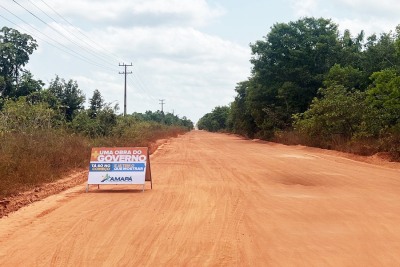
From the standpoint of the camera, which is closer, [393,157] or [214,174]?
[214,174]

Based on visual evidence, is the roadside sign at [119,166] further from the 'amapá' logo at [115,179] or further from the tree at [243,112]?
the tree at [243,112]

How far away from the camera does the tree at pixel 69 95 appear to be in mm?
37562

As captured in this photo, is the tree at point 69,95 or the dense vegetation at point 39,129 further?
the tree at point 69,95

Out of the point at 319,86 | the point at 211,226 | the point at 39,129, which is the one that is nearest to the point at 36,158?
the point at 39,129

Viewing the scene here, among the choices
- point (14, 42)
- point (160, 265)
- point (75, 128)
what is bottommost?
point (160, 265)

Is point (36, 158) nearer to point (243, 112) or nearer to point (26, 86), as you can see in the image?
point (26, 86)

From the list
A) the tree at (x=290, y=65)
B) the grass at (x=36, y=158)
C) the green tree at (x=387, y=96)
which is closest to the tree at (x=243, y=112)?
the tree at (x=290, y=65)

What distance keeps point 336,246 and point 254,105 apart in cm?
4425

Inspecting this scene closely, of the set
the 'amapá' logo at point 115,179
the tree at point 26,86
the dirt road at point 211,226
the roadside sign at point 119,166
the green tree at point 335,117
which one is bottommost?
the dirt road at point 211,226

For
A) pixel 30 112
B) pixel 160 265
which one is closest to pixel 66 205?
pixel 160 265

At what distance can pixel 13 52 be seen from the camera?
1655 inches

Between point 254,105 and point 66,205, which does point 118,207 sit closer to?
point 66,205

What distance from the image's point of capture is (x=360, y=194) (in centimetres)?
1194

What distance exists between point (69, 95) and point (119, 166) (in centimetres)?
2688
